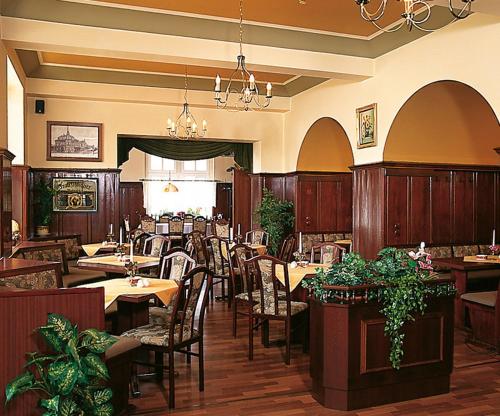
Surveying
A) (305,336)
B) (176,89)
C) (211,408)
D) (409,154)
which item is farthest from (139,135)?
(211,408)

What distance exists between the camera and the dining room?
151 inches

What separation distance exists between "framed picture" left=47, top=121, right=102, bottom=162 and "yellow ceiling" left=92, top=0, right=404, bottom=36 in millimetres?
4103

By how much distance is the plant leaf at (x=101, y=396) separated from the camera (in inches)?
111

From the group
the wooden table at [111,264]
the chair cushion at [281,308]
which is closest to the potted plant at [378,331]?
the chair cushion at [281,308]

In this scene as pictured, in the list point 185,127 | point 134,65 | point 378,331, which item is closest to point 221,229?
point 185,127

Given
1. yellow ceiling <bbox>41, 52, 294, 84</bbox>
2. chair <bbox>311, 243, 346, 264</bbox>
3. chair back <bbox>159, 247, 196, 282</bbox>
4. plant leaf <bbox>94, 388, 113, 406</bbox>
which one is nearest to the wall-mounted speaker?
yellow ceiling <bbox>41, 52, 294, 84</bbox>

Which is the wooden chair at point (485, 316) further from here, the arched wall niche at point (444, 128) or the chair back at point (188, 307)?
the chair back at point (188, 307)

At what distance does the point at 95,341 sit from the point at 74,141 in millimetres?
7583

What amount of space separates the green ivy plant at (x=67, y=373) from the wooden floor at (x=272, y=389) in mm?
1125

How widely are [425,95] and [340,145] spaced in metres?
3.47

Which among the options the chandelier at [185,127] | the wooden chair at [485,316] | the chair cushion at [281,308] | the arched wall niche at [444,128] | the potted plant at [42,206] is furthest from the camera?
the chandelier at [185,127]

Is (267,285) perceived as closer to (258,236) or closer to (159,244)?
(159,244)

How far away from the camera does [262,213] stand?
10539 millimetres

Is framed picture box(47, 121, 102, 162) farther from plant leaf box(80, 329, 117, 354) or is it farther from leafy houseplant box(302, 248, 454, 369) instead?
plant leaf box(80, 329, 117, 354)
